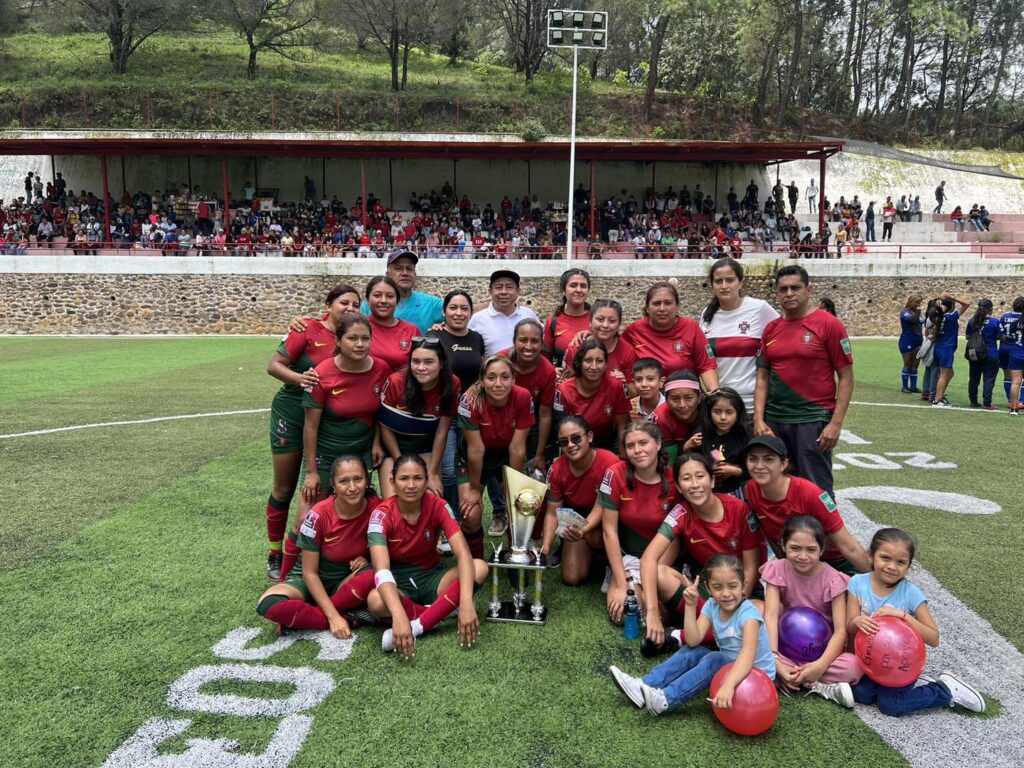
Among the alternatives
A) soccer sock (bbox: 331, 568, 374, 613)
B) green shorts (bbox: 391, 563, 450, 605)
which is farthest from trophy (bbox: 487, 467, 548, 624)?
soccer sock (bbox: 331, 568, 374, 613)

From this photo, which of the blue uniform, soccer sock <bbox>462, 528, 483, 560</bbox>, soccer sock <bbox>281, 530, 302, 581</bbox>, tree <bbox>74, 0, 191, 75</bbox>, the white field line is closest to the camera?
soccer sock <bbox>281, 530, 302, 581</bbox>

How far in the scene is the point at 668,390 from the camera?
4.89 metres

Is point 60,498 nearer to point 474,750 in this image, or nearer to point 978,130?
point 474,750

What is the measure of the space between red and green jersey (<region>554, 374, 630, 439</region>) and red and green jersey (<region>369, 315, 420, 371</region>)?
43.9 inches

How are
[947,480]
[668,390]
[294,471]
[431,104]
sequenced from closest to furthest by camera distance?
[668,390] < [294,471] < [947,480] < [431,104]

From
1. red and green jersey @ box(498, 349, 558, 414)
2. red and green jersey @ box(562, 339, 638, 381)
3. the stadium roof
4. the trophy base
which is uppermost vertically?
the stadium roof

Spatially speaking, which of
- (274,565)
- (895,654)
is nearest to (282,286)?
(274,565)

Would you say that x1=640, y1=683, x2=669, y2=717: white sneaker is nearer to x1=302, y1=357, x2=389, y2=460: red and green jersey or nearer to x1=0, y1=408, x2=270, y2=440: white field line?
x1=302, y1=357, x2=389, y2=460: red and green jersey

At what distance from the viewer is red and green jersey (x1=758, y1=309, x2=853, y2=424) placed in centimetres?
Answer: 506

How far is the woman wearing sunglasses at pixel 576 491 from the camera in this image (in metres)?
4.82

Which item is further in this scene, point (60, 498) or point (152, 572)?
point (60, 498)

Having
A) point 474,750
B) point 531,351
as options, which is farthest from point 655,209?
point 474,750

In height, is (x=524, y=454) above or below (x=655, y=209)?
below

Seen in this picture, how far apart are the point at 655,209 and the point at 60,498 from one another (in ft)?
91.8
